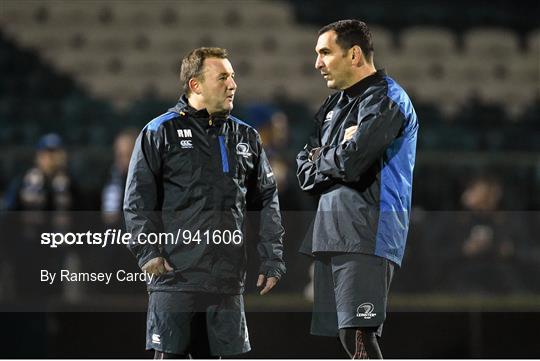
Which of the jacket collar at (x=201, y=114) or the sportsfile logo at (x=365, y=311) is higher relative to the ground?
the jacket collar at (x=201, y=114)

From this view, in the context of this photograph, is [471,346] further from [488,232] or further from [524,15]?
[524,15]

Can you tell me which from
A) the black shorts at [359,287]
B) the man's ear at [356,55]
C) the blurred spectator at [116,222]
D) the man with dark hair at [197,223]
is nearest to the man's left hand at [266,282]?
the man with dark hair at [197,223]

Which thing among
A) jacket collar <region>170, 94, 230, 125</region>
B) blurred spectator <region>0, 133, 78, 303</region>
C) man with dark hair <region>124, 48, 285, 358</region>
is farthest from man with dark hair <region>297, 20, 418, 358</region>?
blurred spectator <region>0, 133, 78, 303</region>

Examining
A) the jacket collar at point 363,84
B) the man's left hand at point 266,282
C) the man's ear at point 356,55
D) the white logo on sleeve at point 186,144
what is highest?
the man's ear at point 356,55

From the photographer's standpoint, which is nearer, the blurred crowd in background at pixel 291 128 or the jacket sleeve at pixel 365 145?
the jacket sleeve at pixel 365 145

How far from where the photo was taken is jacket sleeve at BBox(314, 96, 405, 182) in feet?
12.6

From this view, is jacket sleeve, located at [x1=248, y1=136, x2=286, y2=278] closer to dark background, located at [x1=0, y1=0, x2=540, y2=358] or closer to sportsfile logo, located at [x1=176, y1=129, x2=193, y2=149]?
dark background, located at [x1=0, y1=0, x2=540, y2=358]

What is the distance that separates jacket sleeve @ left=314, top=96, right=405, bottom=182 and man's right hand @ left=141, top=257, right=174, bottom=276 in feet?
2.38

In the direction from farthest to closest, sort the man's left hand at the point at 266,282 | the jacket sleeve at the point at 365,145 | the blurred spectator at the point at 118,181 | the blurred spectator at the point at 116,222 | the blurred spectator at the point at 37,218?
the blurred spectator at the point at 118,181
the blurred spectator at the point at 37,218
the blurred spectator at the point at 116,222
the man's left hand at the point at 266,282
the jacket sleeve at the point at 365,145

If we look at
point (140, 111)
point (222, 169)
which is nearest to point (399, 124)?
point (222, 169)

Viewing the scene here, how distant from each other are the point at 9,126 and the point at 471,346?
681 cm

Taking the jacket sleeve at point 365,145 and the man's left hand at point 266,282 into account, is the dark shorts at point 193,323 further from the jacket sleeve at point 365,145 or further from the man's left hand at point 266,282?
the jacket sleeve at point 365,145

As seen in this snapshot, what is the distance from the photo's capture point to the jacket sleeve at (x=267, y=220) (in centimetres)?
411

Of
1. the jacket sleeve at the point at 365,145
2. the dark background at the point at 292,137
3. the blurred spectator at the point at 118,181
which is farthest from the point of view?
the blurred spectator at the point at 118,181
